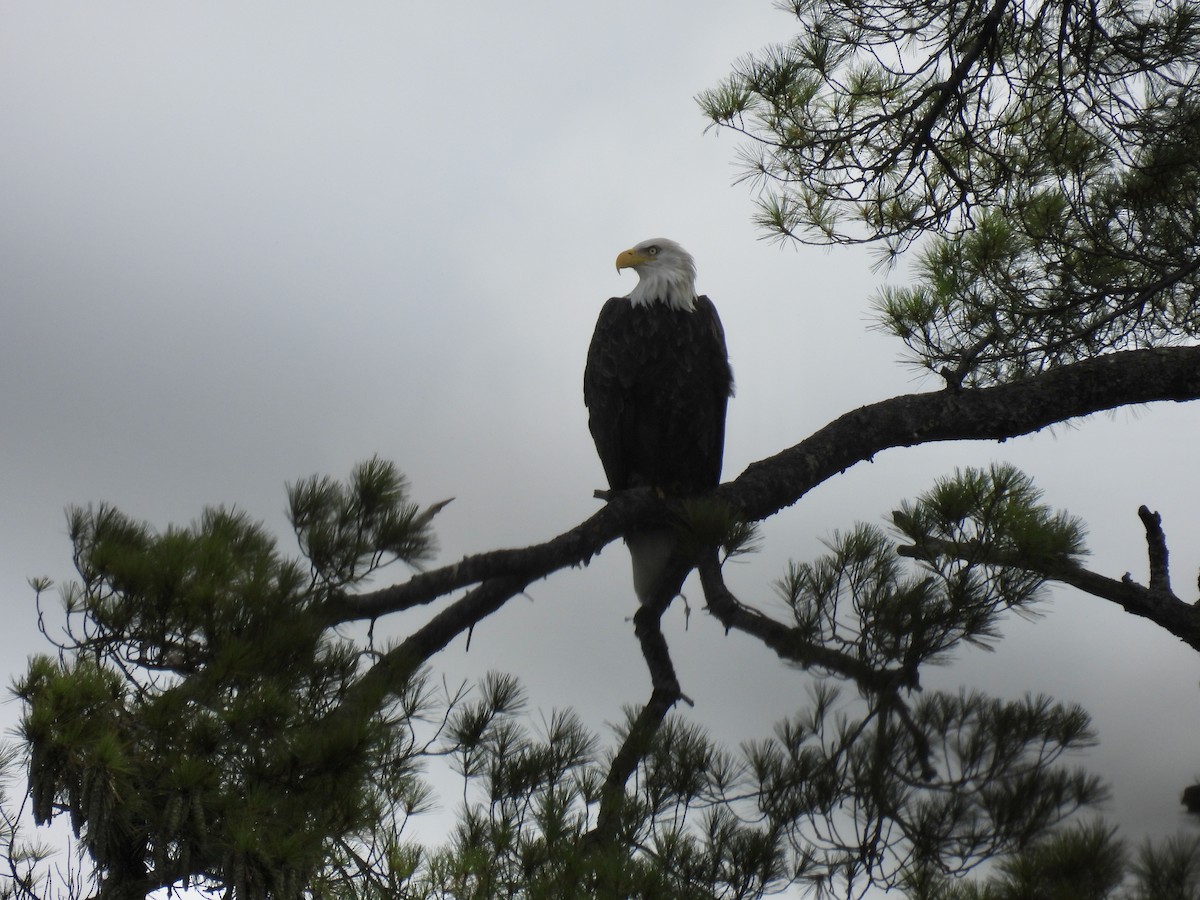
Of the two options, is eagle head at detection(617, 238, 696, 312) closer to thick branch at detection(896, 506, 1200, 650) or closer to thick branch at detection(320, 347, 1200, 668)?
thick branch at detection(320, 347, 1200, 668)

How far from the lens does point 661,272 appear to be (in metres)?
3.24

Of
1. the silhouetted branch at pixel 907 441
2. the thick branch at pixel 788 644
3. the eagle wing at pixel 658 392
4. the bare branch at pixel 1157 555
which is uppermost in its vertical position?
the eagle wing at pixel 658 392

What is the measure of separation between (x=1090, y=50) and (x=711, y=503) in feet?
4.77

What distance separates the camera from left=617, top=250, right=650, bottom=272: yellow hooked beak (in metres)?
3.35

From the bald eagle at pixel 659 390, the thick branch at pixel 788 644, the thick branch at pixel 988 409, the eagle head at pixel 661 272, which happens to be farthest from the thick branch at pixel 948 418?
the eagle head at pixel 661 272

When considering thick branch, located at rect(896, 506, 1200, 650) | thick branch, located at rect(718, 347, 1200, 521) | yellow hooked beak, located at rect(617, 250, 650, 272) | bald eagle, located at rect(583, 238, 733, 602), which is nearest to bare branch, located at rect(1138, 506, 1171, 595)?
thick branch, located at rect(896, 506, 1200, 650)

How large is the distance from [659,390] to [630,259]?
2.09 feet

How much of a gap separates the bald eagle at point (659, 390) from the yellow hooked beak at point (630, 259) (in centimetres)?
21

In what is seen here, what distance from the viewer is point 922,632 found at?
1497mm

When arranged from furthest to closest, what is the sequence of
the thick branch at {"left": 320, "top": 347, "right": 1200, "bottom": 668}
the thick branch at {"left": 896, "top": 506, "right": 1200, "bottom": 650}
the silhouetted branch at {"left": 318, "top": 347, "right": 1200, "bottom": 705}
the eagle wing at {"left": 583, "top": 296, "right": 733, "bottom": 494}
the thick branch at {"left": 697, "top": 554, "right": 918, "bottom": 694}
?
1. the eagle wing at {"left": 583, "top": 296, "right": 733, "bottom": 494}
2. the thick branch at {"left": 320, "top": 347, "right": 1200, "bottom": 668}
3. the thick branch at {"left": 896, "top": 506, "right": 1200, "bottom": 650}
4. the silhouetted branch at {"left": 318, "top": 347, "right": 1200, "bottom": 705}
5. the thick branch at {"left": 697, "top": 554, "right": 918, "bottom": 694}

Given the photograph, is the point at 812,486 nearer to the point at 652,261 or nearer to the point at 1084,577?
the point at 1084,577

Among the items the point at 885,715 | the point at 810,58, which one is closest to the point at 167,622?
the point at 885,715

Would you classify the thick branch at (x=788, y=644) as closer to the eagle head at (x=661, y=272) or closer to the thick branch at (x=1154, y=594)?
the thick branch at (x=1154, y=594)

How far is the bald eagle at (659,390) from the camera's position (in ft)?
9.61
